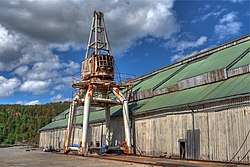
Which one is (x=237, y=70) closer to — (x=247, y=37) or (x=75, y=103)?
(x=247, y=37)

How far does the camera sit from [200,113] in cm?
2305

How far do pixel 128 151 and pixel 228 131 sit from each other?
1194 centimetres

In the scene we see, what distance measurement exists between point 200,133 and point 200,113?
5.16ft

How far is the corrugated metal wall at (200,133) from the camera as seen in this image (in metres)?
19.8

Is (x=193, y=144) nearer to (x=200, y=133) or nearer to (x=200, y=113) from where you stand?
(x=200, y=133)

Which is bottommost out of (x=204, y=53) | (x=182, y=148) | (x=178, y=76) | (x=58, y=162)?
(x=58, y=162)

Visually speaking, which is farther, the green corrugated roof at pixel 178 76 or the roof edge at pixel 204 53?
the green corrugated roof at pixel 178 76

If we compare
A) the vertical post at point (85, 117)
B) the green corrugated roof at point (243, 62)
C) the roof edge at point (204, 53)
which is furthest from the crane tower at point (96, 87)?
the green corrugated roof at point (243, 62)

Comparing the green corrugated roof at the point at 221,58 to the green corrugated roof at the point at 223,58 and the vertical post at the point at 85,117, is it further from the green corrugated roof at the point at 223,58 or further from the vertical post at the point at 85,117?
the vertical post at the point at 85,117

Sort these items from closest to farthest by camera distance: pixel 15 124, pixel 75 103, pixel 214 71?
pixel 214 71
pixel 75 103
pixel 15 124

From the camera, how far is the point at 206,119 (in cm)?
2244

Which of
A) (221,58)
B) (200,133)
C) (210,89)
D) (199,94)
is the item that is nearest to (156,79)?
(221,58)

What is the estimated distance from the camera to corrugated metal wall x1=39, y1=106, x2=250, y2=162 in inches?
781

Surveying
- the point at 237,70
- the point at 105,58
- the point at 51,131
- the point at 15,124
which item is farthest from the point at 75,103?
the point at 15,124
